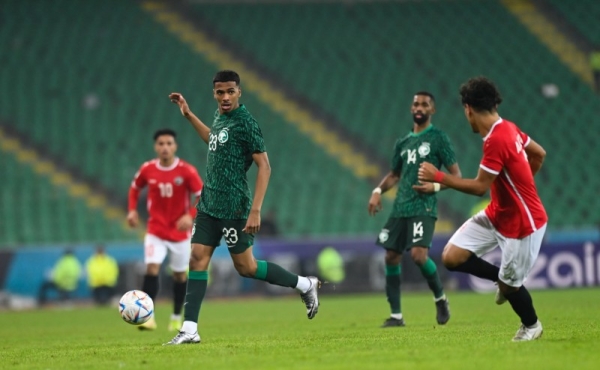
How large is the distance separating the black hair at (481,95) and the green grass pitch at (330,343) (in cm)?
186

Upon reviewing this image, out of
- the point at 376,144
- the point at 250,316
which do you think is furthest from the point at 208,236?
the point at 376,144

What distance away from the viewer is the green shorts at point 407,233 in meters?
10.8

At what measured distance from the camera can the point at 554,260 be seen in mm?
21359

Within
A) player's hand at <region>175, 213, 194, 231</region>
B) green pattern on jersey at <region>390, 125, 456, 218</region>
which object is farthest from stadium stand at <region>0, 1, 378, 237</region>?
green pattern on jersey at <region>390, 125, 456, 218</region>

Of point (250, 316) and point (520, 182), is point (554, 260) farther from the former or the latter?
point (520, 182)

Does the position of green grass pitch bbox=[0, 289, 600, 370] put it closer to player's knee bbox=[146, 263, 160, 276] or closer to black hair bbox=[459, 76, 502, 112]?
player's knee bbox=[146, 263, 160, 276]

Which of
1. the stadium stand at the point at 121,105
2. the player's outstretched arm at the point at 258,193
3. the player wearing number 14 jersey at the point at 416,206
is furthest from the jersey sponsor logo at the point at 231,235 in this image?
the stadium stand at the point at 121,105

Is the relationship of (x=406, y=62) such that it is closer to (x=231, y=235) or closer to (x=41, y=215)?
(x=41, y=215)

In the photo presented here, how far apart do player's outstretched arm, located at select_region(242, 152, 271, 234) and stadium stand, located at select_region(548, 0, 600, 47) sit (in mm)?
23798

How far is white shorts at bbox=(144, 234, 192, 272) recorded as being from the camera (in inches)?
484

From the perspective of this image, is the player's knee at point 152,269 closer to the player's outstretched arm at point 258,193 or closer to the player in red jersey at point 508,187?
the player's outstretched arm at point 258,193

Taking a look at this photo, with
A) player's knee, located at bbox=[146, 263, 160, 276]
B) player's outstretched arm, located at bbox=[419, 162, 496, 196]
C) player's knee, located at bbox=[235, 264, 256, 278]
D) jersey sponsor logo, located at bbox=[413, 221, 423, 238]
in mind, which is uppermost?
player's outstretched arm, located at bbox=[419, 162, 496, 196]

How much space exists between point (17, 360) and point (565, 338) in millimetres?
4481

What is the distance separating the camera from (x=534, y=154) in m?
7.97
